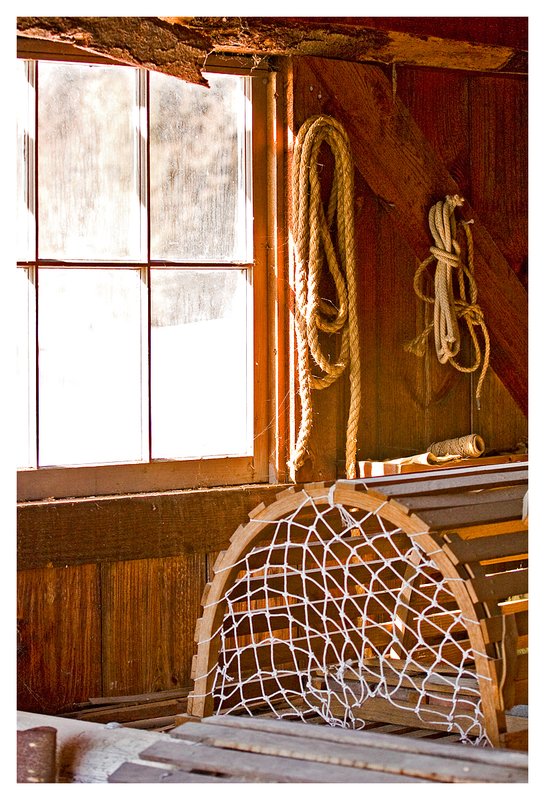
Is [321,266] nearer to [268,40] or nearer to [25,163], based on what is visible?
[268,40]

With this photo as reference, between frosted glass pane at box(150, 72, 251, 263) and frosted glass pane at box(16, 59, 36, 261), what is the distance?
0.41 meters

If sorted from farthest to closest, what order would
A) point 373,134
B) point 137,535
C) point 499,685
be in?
1. point 373,134
2. point 137,535
3. point 499,685

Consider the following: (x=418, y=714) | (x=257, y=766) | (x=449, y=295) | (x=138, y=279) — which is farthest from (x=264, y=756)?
(x=449, y=295)

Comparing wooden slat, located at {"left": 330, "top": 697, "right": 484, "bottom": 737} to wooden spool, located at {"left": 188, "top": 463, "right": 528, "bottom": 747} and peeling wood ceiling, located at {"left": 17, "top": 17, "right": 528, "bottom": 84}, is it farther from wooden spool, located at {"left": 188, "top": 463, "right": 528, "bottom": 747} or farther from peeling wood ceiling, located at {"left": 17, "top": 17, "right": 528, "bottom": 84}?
peeling wood ceiling, located at {"left": 17, "top": 17, "right": 528, "bottom": 84}

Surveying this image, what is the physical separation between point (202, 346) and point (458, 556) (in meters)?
1.55

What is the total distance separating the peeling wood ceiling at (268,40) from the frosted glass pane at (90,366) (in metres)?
0.71

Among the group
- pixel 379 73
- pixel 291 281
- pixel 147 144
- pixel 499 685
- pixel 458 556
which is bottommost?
pixel 499 685

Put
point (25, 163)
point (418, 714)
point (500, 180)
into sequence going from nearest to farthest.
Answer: point (418, 714) → point (25, 163) → point (500, 180)

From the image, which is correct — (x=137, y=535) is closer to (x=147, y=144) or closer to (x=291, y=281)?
(x=291, y=281)

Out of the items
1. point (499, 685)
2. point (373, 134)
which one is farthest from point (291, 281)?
point (499, 685)

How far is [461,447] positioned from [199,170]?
1358 millimetres

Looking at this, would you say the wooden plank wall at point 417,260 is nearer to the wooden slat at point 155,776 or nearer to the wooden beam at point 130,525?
the wooden beam at point 130,525

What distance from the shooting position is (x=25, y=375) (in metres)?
3.30

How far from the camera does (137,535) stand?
11.2 feet
